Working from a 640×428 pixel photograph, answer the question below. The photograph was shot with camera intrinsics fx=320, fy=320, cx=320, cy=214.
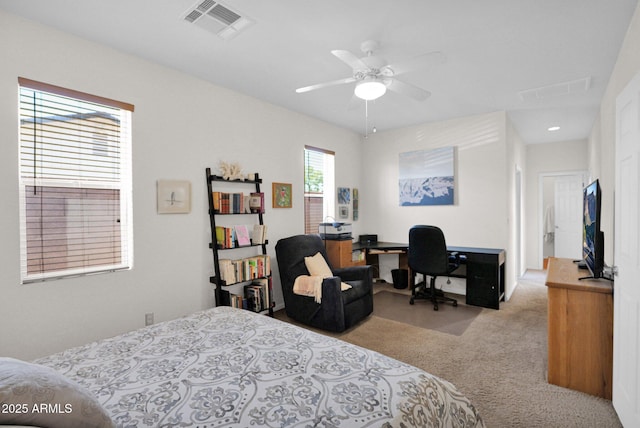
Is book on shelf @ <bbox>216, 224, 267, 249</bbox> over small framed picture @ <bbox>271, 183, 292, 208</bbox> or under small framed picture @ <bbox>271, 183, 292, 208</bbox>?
under

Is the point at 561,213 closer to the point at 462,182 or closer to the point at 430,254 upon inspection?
the point at 462,182

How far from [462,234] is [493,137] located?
4.68 feet

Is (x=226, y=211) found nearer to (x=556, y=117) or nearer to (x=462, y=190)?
(x=462, y=190)

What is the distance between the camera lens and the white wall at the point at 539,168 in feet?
20.0

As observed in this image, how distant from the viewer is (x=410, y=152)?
513cm

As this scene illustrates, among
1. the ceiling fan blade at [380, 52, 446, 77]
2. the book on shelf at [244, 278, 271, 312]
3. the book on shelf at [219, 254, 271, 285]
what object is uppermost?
the ceiling fan blade at [380, 52, 446, 77]

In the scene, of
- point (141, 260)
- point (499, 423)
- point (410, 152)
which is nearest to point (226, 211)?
point (141, 260)

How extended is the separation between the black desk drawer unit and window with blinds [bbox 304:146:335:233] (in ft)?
6.94

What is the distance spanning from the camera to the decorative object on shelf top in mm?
3359

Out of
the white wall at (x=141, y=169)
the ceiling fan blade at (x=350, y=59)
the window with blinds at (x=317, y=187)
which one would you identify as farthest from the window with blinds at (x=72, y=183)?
the window with blinds at (x=317, y=187)

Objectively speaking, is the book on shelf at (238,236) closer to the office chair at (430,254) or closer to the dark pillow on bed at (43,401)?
the office chair at (430,254)

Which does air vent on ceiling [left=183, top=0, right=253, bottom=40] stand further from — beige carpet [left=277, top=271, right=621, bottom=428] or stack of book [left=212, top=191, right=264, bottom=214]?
beige carpet [left=277, top=271, right=621, bottom=428]

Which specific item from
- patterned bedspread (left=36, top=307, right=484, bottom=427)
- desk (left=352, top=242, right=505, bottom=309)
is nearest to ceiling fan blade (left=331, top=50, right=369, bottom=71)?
patterned bedspread (left=36, top=307, right=484, bottom=427)

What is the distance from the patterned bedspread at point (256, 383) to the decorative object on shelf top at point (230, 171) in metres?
1.93
